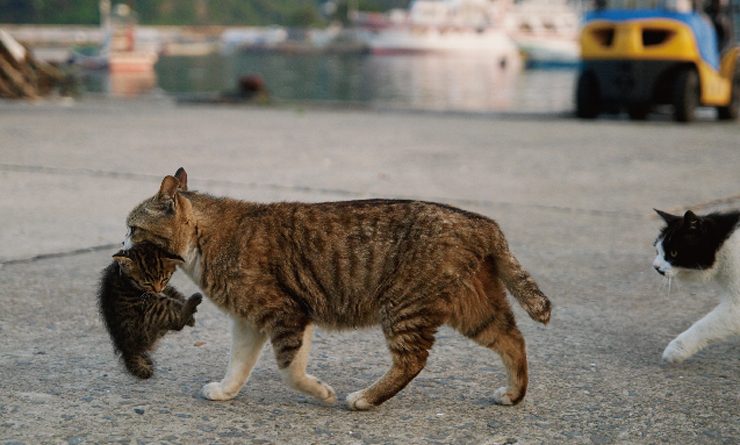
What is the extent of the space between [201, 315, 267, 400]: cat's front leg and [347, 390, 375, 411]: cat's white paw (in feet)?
1.29

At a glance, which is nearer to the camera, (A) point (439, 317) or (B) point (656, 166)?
(A) point (439, 317)

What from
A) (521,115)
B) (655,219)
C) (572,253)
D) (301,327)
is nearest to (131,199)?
(572,253)

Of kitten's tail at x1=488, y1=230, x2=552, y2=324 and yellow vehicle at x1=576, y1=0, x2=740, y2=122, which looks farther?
yellow vehicle at x1=576, y1=0, x2=740, y2=122

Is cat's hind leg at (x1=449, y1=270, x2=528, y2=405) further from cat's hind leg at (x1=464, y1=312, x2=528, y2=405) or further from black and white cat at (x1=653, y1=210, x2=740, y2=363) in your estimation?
black and white cat at (x1=653, y1=210, x2=740, y2=363)

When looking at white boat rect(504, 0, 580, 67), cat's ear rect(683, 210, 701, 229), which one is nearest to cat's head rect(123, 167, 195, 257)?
cat's ear rect(683, 210, 701, 229)

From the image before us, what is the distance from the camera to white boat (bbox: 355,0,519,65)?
377ft

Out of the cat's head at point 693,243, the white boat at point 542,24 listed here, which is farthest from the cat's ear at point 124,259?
the white boat at point 542,24

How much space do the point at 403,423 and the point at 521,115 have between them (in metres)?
14.8

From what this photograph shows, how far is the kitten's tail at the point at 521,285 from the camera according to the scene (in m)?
Result: 3.54

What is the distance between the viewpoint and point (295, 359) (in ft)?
11.2

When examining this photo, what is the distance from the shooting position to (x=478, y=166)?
9.96 meters

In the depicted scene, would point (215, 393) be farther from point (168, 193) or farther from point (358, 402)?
point (168, 193)

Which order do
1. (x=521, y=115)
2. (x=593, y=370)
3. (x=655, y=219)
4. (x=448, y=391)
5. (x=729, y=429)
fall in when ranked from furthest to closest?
(x=521, y=115) → (x=655, y=219) → (x=593, y=370) → (x=448, y=391) → (x=729, y=429)

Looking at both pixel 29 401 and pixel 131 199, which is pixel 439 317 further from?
pixel 131 199
